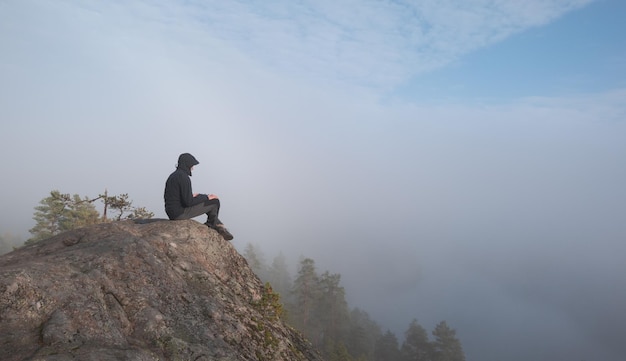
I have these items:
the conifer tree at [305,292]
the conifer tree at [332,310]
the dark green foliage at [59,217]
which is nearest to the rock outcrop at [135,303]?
the dark green foliage at [59,217]

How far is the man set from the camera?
33.0 ft

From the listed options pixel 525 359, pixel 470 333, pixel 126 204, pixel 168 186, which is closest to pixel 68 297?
pixel 168 186

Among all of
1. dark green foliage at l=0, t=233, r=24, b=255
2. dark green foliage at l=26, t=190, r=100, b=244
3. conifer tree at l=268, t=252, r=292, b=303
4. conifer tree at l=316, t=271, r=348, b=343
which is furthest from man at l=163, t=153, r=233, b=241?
dark green foliage at l=0, t=233, r=24, b=255

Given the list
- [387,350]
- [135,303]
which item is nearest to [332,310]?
Answer: [387,350]

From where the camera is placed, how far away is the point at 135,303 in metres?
5.82

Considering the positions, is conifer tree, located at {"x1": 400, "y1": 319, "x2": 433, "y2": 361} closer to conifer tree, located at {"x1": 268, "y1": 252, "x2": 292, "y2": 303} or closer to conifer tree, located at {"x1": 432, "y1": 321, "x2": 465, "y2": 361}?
conifer tree, located at {"x1": 432, "y1": 321, "x2": 465, "y2": 361}

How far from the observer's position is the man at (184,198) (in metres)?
10.1

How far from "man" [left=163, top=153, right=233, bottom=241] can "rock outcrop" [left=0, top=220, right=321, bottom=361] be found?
0.72 m

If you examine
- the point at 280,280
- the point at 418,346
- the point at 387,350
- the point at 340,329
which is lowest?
the point at 387,350

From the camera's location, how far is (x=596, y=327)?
7559 inches

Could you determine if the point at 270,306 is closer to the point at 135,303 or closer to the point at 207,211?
the point at 135,303

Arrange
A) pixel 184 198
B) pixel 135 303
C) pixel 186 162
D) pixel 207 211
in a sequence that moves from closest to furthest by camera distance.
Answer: pixel 135 303, pixel 184 198, pixel 186 162, pixel 207 211

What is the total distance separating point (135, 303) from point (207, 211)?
17.3ft

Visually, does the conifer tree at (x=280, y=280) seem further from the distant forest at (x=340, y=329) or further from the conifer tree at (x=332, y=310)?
the conifer tree at (x=332, y=310)
